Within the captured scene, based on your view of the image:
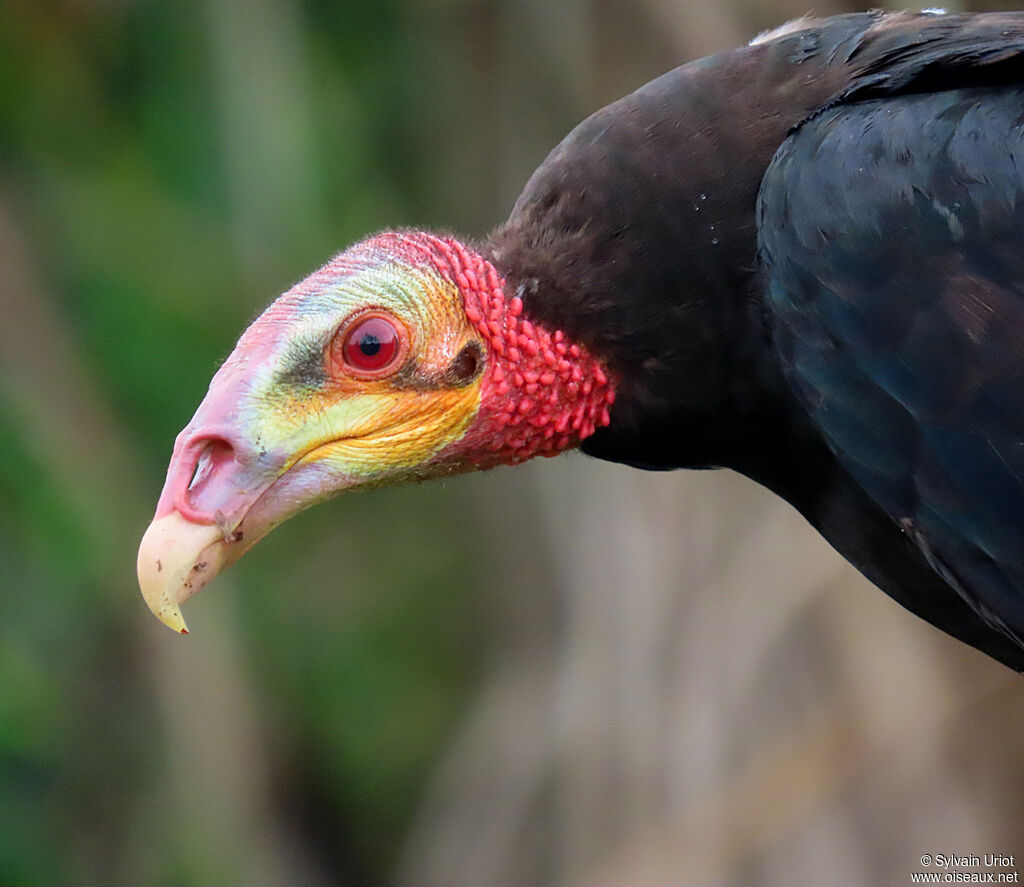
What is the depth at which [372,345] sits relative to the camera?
2.27 metres

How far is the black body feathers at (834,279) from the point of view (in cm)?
208

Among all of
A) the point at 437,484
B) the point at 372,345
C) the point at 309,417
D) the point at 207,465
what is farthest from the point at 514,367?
the point at 437,484

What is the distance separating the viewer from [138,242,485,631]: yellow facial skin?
2145mm

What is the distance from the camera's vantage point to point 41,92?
616 centimetres

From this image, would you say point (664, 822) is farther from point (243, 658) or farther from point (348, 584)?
point (348, 584)

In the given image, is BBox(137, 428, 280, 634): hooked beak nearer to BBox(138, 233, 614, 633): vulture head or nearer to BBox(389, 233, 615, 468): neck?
BBox(138, 233, 614, 633): vulture head

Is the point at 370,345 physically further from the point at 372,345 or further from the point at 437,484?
the point at 437,484

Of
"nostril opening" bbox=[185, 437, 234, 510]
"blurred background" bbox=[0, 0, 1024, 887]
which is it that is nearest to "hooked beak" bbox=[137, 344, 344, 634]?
"nostril opening" bbox=[185, 437, 234, 510]

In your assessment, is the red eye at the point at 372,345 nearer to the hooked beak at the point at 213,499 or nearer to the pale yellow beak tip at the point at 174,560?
the hooked beak at the point at 213,499

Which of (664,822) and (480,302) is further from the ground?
(480,302)

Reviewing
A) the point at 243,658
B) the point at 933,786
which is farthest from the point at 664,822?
the point at 243,658

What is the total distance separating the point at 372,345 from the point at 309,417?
0.17m

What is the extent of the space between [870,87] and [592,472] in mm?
4235

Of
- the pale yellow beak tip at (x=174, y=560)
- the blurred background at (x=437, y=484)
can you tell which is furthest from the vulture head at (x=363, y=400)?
the blurred background at (x=437, y=484)
